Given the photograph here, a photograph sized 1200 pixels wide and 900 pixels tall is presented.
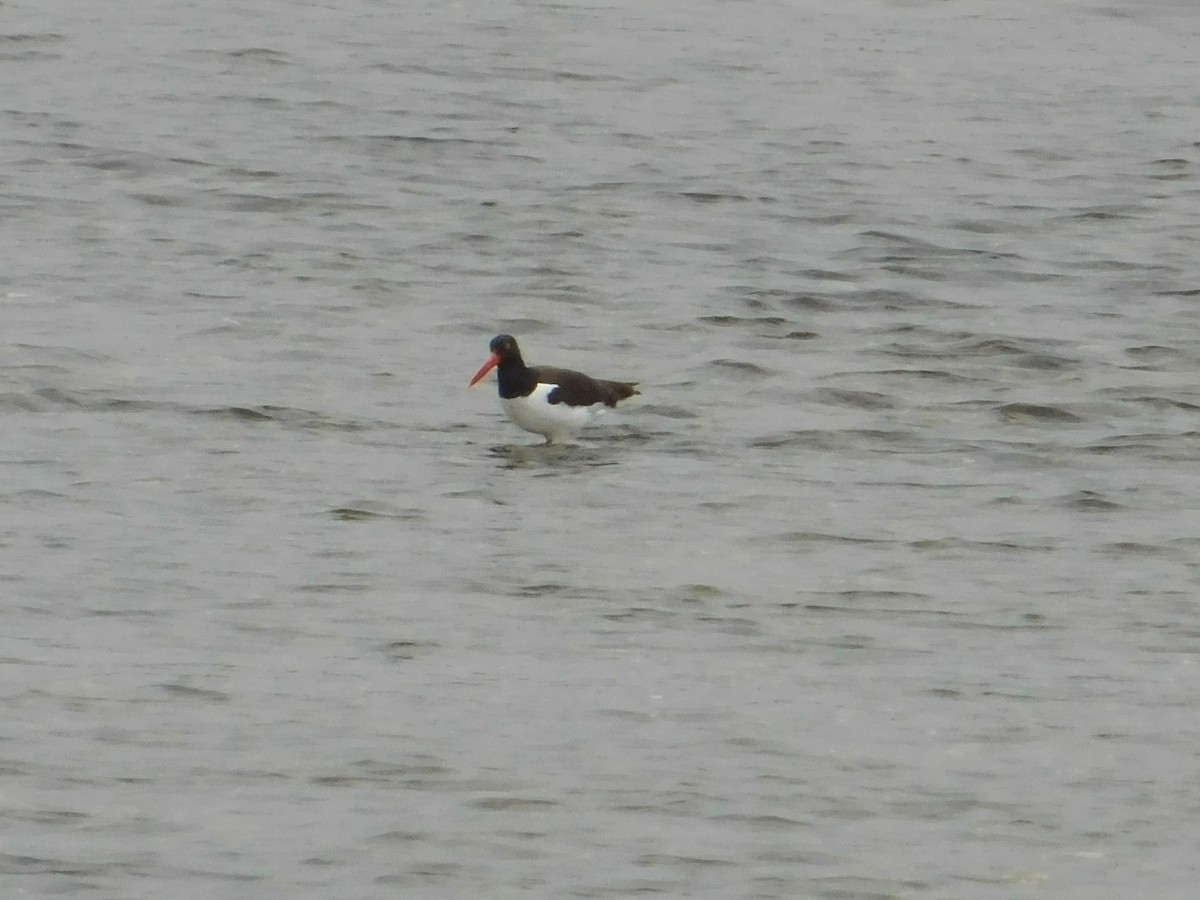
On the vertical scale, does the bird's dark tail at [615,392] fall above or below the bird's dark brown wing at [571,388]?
below

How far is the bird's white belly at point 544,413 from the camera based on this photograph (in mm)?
17109

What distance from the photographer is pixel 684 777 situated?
11.0 m

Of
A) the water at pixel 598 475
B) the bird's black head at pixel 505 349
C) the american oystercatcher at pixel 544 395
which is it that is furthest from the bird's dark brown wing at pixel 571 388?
the water at pixel 598 475

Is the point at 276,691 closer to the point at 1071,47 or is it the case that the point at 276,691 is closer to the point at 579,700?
the point at 579,700

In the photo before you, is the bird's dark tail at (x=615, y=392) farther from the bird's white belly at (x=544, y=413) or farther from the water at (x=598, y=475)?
the water at (x=598, y=475)

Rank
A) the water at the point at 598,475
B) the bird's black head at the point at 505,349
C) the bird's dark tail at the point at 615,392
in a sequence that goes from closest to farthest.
Answer: the water at the point at 598,475
the bird's black head at the point at 505,349
the bird's dark tail at the point at 615,392

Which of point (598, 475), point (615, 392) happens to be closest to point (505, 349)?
point (615, 392)

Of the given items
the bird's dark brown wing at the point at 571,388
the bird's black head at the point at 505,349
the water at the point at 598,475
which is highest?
the bird's black head at the point at 505,349

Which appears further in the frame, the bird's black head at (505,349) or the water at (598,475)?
the bird's black head at (505,349)

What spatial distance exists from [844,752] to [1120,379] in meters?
9.08

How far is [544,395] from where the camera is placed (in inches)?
674

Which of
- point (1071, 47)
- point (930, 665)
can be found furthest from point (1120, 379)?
point (1071, 47)

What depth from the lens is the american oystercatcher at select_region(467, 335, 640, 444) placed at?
56.2 ft

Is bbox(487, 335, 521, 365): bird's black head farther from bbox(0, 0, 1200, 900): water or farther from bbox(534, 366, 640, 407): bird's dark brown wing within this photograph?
bbox(0, 0, 1200, 900): water
